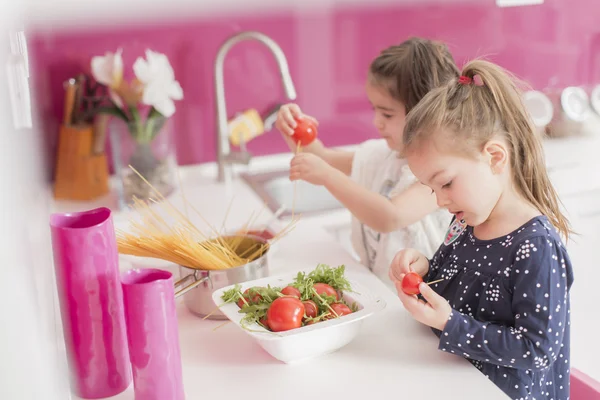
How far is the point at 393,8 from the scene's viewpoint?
2.34 meters

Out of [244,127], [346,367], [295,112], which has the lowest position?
[346,367]

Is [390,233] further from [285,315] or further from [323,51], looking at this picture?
[323,51]

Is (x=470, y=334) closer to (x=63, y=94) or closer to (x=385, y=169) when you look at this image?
(x=385, y=169)

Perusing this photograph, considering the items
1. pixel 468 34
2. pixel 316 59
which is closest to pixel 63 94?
pixel 316 59

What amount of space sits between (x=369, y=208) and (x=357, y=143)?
3.17ft

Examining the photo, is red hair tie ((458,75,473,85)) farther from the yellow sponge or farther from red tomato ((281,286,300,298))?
the yellow sponge

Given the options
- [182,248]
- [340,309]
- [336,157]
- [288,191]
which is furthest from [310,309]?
[288,191]

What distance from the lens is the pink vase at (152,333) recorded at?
0.97 m

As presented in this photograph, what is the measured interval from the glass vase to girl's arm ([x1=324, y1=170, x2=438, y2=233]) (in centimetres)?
66

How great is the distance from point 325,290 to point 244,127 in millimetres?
1143

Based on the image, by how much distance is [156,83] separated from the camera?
198 centimetres

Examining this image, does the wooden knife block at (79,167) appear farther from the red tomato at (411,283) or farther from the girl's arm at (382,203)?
the red tomato at (411,283)

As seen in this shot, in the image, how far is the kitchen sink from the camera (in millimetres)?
2236

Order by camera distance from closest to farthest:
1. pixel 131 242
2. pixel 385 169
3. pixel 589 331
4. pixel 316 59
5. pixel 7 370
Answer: pixel 7 370 < pixel 131 242 < pixel 385 169 < pixel 589 331 < pixel 316 59
